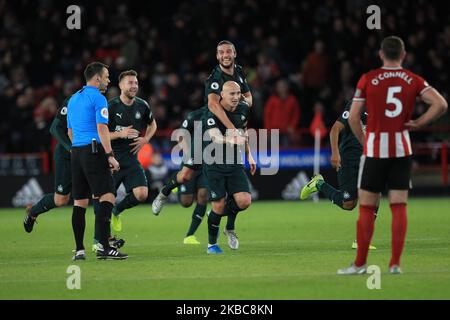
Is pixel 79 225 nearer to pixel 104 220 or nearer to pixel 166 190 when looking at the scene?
pixel 104 220

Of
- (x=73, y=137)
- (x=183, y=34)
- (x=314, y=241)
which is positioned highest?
(x=183, y=34)

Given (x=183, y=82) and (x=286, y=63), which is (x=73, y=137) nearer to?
(x=183, y=82)

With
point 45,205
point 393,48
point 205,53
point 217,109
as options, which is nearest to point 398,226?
point 393,48

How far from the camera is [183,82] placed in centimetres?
2505

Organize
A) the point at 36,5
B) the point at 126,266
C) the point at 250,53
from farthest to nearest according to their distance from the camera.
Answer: the point at 36,5, the point at 250,53, the point at 126,266

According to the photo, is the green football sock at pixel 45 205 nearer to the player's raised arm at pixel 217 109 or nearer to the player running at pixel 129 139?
the player running at pixel 129 139

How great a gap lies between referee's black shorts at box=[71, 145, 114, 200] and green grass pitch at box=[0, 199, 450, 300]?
0.86 meters

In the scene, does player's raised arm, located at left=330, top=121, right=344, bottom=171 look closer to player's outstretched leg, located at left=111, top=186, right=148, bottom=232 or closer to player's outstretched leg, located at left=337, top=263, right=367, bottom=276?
player's outstretched leg, located at left=111, top=186, right=148, bottom=232

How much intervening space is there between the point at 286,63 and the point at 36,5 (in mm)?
7411

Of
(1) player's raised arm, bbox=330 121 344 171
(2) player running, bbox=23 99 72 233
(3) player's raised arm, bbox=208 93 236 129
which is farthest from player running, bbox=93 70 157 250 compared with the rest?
(1) player's raised arm, bbox=330 121 344 171

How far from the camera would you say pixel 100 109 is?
11.7m

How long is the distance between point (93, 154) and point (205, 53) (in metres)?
14.3

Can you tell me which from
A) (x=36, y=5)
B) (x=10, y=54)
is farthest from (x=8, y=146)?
(x=36, y=5)

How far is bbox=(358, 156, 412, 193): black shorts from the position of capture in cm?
981
